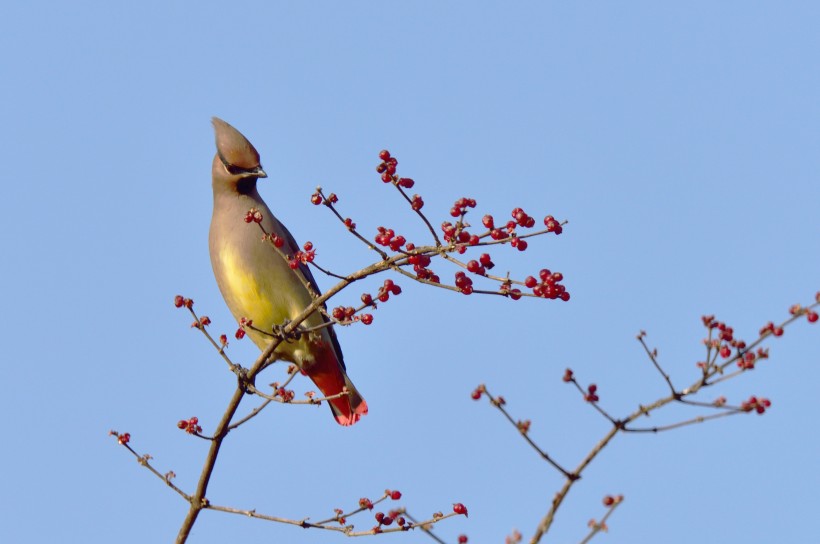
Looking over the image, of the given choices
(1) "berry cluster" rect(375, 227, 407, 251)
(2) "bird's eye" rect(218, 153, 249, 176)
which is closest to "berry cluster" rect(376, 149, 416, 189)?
(1) "berry cluster" rect(375, 227, 407, 251)

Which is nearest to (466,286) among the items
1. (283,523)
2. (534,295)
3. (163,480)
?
(534,295)

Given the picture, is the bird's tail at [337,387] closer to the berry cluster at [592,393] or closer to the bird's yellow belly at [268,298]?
the bird's yellow belly at [268,298]

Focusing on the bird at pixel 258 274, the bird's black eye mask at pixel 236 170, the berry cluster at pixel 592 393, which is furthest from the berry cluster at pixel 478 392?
the bird's black eye mask at pixel 236 170

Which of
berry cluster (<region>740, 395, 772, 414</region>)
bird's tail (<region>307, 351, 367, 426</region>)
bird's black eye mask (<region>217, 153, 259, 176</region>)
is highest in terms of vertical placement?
bird's black eye mask (<region>217, 153, 259, 176</region>)

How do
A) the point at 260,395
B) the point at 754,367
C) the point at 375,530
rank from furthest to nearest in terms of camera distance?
the point at 260,395
the point at 375,530
the point at 754,367

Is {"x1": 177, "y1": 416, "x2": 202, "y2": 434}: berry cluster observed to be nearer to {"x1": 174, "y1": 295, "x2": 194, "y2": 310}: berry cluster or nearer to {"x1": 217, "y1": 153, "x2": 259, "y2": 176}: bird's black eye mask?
{"x1": 174, "y1": 295, "x2": 194, "y2": 310}: berry cluster

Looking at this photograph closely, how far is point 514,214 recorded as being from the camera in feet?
A: 11.1

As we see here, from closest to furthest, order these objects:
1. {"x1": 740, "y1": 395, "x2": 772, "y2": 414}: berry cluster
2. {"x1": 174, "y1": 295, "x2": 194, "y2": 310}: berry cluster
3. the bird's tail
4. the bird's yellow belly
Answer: {"x1": 740, "y1": 395, "x2": 772, "y2": 414}: berry cluster, {"x1": 174, "y1": 295, "x2": 194, "y2": 310}: berry cluster, the bird's yellow belly, the bird's tail

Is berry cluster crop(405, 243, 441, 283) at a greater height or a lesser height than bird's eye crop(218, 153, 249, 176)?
lesser

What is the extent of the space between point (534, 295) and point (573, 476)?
774 millimetres

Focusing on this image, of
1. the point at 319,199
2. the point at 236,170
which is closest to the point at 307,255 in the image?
the point at 319,199

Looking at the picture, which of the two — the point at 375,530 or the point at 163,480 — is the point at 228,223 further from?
the point at 375,530

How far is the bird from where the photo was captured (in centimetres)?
603

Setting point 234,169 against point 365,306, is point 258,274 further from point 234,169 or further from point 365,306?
point 365,306
